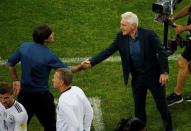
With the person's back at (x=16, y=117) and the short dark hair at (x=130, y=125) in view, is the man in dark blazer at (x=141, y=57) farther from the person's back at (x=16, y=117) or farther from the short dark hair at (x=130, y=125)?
the short dark hair at (x=130, y=125)

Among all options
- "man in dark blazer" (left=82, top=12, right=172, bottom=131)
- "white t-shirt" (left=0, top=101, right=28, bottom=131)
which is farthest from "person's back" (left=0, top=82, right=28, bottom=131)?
"man in dark blazer" (left=82, top=12, right=172, bottom=131)

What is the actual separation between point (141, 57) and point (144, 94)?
2.16 feet

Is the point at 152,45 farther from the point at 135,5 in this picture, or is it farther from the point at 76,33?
the point at 135,5

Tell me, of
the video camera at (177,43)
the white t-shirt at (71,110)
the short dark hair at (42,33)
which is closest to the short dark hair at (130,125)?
the white t-shirt at (71,110)

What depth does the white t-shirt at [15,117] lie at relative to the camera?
7051mm

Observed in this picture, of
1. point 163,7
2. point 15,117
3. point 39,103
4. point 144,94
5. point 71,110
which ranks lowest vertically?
point 144,94

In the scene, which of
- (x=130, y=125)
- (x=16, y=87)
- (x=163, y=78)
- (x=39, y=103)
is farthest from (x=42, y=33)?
(x=130, y=125)

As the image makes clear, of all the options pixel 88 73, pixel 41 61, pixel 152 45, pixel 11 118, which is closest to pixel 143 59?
pixel 152 45

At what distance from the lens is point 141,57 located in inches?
321

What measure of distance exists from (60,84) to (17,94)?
1.29 m

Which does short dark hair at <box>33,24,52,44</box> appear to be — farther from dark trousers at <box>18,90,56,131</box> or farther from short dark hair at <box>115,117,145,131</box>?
short dark hair at <box>115,117,145,131</box>

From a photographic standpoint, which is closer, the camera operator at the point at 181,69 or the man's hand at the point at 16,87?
the man's hand at the point at 16,87

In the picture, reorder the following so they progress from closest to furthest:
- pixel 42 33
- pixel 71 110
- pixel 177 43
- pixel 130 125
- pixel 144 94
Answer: pixel 130 125
pixel 71 110
pixel 42 33
pixel 144 94
pixel 177 43

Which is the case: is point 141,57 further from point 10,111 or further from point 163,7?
point 10,111
